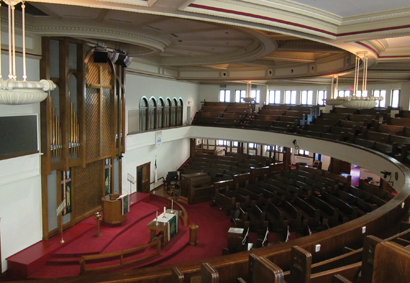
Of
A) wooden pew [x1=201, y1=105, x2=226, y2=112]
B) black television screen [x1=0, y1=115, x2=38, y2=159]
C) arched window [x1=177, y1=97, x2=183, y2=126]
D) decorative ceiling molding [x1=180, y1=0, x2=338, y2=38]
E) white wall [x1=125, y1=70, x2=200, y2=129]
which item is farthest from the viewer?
wooden pew [x1=201, y1=105, x2=226, y2=112]

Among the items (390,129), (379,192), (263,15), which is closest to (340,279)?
(263,15)

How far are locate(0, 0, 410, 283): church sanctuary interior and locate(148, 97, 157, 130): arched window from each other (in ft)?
0.21

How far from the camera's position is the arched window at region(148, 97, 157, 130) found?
13.4 m

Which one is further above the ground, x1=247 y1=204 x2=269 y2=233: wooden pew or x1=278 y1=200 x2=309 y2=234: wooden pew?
x1=278 y1=200 x2=309 y2=234: wooden pew

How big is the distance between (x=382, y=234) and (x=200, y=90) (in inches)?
638

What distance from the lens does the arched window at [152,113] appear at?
526 inches

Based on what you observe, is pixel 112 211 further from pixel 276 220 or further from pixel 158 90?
pixel 158 90

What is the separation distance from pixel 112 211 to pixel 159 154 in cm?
576

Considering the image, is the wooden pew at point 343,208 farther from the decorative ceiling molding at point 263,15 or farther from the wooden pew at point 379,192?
the decorative ceiling molding at point 263,15

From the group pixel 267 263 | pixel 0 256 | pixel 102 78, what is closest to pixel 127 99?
pixel 102 78

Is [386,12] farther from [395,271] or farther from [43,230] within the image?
[43,230]

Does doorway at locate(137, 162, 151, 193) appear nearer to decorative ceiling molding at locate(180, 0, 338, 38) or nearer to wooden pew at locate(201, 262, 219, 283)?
decorative ceiling molding at locate(180, 0, 338, 38)

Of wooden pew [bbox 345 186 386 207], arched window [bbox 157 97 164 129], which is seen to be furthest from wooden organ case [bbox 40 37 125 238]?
wooden pew [bbox 345 186 386 207]

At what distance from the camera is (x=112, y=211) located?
28.2ft
